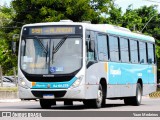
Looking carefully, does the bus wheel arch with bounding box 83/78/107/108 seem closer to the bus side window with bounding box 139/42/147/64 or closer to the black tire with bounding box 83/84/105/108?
the black tire with bounding box 83/84/105/108

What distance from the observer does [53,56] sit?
971 inches

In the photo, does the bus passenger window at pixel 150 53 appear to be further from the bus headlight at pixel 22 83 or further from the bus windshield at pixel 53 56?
the bus headlight at pixel 22 83

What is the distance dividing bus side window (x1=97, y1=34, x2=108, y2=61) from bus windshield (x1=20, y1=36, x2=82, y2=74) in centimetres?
157

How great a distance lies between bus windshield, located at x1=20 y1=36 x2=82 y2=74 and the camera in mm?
24531

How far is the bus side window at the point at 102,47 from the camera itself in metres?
26.1

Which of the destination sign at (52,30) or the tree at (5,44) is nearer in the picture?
the destination sign at (52,30)

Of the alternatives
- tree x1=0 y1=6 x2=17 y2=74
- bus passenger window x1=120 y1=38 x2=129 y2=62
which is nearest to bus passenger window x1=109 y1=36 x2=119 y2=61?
bus passenger window x1=120 y1=38 x2=129 y2=62

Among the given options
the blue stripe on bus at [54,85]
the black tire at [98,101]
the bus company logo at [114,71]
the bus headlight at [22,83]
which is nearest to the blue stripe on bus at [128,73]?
the bus company logo at [114,71]

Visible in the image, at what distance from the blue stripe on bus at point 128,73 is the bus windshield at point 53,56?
2.82 metres

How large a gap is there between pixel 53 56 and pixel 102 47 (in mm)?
2504

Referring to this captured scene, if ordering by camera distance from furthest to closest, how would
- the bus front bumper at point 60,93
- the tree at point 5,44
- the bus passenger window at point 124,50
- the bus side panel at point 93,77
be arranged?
the tree at point 5,44 < the bus passenger window at point 124,50 < the bus side panel at point 93,77 < the bus front bumper at point 60,93

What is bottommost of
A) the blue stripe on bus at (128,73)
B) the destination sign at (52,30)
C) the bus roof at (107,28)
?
the blue stripe on bus at (128,73)

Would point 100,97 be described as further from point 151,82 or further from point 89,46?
point 151,82

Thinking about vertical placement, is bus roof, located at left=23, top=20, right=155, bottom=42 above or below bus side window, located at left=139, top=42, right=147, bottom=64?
above
